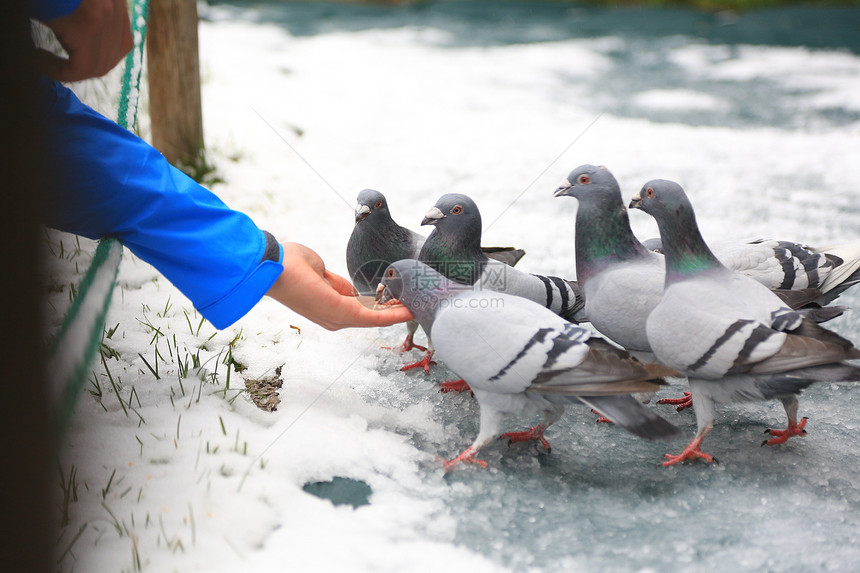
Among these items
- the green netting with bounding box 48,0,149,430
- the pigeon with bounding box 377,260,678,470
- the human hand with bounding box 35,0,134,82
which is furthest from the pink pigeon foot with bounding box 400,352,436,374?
the human hand with bounding box 35,0,134,82

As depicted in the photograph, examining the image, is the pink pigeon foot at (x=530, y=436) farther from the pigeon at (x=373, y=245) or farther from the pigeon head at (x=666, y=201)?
the pigeon head at (x=666, y=201)

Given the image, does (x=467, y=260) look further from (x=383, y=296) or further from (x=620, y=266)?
(x=620, y=266)

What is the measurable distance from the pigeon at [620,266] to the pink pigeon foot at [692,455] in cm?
37

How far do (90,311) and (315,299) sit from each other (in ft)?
2.61

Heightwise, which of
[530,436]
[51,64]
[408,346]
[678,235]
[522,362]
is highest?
[51,64]

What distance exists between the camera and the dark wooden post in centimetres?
381

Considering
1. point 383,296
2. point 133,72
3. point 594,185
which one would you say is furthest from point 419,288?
point 133,72

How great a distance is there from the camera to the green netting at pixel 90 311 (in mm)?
1884

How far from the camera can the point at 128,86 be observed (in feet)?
9.95

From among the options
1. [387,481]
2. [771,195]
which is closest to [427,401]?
[387,481]

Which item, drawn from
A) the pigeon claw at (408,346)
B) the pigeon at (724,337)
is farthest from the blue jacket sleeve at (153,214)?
the pigeon at (724,337)

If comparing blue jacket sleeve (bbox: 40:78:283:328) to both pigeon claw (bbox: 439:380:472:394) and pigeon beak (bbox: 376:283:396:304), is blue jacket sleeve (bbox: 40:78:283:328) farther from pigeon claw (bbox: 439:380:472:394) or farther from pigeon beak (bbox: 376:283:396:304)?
pigeon claw (bbox: 439:380:472:394)

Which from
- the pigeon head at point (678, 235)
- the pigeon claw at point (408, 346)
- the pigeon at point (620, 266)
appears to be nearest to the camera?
the pigeon head at point (678, 235)

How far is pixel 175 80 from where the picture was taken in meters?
3.95
